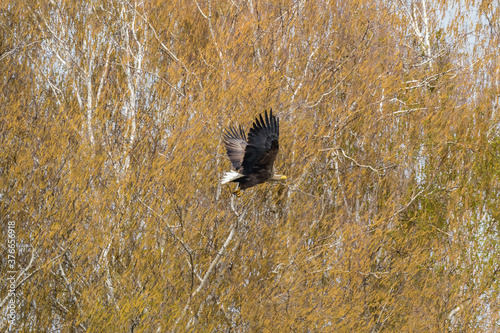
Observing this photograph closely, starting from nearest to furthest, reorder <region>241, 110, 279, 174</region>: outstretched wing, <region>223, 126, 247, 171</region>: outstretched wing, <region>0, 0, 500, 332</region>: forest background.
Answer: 1. <region>241, 110, 279, 174</region>: outstretched wing
2. <region>223, 126, 247, 171</region>: outstretched wing
3. <region>0, 0, 500, 332</region>: forest background

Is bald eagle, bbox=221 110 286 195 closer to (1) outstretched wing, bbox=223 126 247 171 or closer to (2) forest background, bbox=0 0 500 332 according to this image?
(1) outstretched wing, bbox=223 126 247 171

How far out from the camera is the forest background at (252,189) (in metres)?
10.6

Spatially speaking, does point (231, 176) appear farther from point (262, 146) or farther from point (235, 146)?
point (262, 146)

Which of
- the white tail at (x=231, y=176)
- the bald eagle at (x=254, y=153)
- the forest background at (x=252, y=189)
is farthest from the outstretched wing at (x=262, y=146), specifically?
the forest background at (x=252, y=189)

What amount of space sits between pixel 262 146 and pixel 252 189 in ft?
6.09

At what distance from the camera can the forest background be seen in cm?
1062

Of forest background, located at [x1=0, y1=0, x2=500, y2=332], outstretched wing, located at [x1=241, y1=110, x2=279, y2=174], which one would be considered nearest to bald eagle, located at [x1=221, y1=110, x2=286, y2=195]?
outstretched wing, located at [x1=241, y1=110, x2=279, y2=174]

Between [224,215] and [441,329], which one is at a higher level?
[224,215]

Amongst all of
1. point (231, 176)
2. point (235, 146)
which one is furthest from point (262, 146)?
point (231, 176)

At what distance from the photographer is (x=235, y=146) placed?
9727 millimetres

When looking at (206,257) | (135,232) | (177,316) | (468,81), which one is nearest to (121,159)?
(135,232)

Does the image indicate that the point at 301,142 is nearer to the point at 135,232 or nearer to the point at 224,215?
the point at 224,215

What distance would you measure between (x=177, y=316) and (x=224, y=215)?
1921 millimetres

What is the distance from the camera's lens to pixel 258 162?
368 inches
